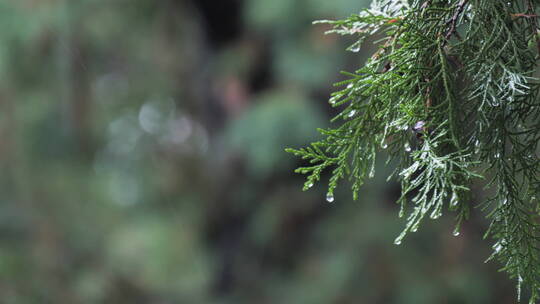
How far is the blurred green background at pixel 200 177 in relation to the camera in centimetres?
391

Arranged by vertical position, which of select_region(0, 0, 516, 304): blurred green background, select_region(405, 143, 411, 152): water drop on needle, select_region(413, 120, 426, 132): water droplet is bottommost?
select_region(413, 120, 426, 132): water droplet

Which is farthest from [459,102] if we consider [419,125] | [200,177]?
[200,177]

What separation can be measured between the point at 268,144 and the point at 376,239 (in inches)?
39.9

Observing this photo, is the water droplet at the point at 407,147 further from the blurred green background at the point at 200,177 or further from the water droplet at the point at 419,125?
the blurred green background at the point at 200,177

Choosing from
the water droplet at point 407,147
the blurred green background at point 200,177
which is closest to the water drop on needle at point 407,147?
the water droplet at point 407,147

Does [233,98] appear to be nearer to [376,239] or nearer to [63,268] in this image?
[376,239]

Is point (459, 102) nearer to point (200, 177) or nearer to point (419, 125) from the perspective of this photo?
point (419, 125)

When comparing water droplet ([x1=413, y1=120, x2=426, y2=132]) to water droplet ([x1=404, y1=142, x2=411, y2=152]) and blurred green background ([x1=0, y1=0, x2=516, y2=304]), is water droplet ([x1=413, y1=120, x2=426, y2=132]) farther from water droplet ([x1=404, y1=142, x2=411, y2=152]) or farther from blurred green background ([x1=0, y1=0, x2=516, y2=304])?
blurred green background ([x1=0, y1=0, x2=516, y2=304])

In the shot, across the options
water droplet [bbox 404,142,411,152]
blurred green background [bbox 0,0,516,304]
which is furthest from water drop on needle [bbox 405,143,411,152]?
blurred green background [bbox 0,0,516,304]

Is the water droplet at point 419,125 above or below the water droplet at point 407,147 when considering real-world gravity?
below

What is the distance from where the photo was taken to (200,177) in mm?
5207

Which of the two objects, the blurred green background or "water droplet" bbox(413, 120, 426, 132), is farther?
the blurred green background

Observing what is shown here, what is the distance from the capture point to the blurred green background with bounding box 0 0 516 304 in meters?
3.91

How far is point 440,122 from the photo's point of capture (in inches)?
30.3
